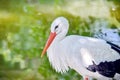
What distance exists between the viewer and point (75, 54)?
3.16 meters

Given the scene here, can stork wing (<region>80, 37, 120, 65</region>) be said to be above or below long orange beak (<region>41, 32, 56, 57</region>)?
below

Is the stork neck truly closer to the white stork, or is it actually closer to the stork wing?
the white stork

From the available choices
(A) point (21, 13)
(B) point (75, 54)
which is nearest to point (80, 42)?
(B) point (75, 54)

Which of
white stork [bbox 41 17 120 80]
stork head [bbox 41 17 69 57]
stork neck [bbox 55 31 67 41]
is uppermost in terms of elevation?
stork head [bbox 41 17 69 57]

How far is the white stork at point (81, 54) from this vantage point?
3123 millimetres

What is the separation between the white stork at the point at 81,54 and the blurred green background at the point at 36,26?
0.19 feet

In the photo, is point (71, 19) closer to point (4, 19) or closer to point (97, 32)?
point (97, 32)

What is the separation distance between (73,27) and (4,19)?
0.66m

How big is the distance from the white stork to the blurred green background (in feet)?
0.19

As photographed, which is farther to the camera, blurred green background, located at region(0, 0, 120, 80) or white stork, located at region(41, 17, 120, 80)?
blurred green background, located at region(0, 0, 120, 80)

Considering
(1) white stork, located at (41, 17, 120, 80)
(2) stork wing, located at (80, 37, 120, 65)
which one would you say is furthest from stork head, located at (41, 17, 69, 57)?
(2) stork wing, located at (80, 37, 120, 65)

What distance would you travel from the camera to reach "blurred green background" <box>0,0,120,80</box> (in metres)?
3.23

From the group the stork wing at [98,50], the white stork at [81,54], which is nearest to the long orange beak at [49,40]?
the white stork at [81,54]

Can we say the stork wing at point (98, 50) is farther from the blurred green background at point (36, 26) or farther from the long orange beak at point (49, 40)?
the long orange beak at point (49, 40)
